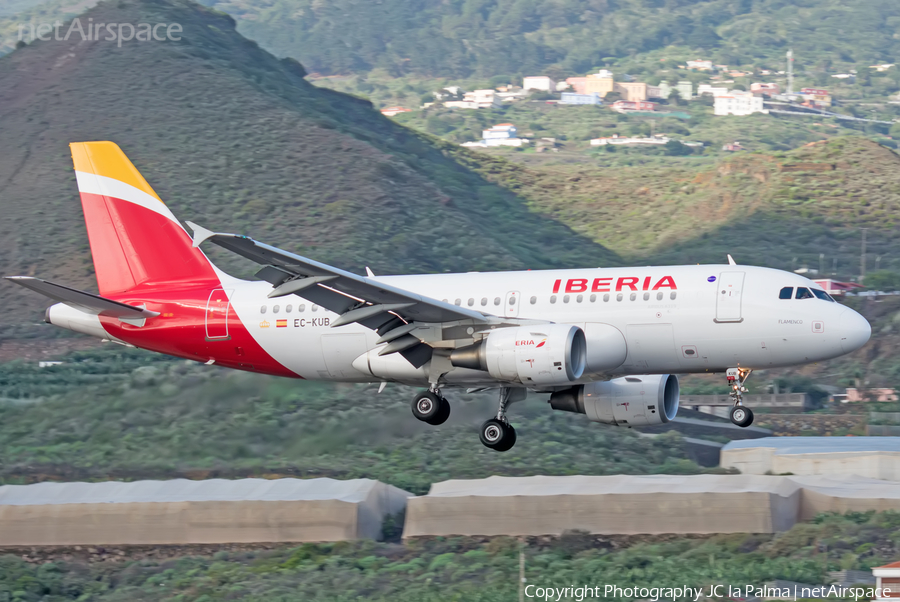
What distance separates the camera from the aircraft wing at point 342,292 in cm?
3012

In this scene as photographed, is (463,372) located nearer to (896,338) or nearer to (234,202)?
(896,338)

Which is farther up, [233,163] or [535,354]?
[233,163]

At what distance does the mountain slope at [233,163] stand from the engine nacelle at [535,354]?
2077 inches

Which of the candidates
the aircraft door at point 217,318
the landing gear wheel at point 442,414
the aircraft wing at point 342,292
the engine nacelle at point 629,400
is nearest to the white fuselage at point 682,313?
the landing gear wheel at point 442,414

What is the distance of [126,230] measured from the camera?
40125 millimetres

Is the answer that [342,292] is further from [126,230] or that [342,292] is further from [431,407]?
[126,230]

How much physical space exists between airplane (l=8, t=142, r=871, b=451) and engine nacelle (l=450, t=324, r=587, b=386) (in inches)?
1.6

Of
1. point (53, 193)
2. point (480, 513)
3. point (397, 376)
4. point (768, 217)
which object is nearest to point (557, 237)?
point (768, 217)

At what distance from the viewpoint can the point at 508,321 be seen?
3434 centimetres

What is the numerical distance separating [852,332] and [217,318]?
1920 centimetres

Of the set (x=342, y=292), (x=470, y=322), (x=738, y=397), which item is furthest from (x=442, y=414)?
(x=738, y=397)

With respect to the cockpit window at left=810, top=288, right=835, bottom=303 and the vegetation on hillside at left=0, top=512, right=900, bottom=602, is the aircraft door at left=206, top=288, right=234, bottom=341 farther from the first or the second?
the cockpit window at left=810, top=288, right=835, bottom=303

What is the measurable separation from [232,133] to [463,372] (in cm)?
8084

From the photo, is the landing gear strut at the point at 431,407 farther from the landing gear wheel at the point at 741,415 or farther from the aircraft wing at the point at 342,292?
the landing gear wheel at the point at 741,415
